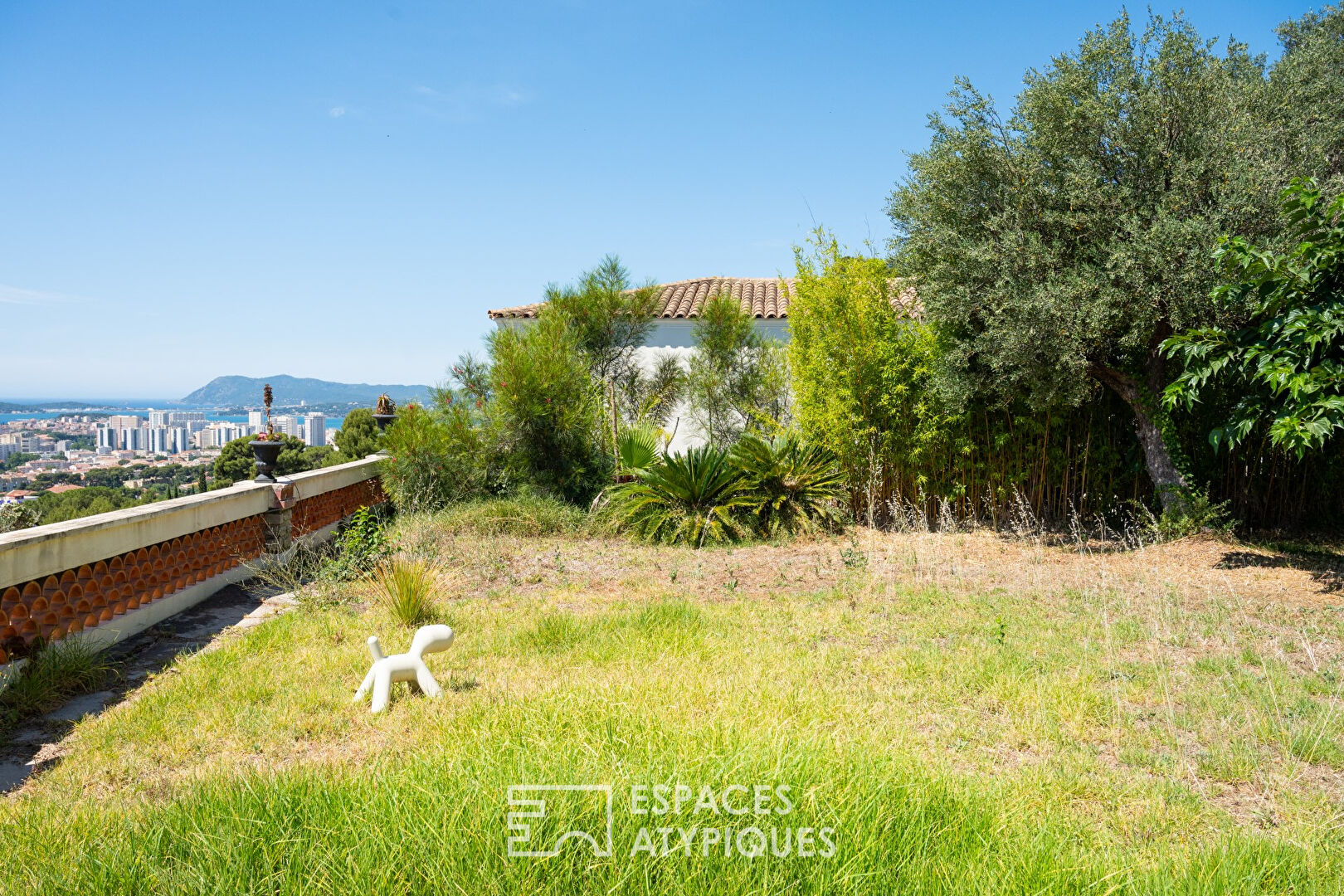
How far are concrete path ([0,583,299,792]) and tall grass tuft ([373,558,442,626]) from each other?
1.15 m

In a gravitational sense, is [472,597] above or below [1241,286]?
below

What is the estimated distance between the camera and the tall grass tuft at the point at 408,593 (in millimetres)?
5129

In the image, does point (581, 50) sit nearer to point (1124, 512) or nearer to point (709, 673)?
point (709, 673)

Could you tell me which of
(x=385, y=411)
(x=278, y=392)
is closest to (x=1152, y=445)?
(x=385, y=411)

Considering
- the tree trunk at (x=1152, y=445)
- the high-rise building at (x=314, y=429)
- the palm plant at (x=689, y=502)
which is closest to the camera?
the tree trunk at (x=1152, y=445)

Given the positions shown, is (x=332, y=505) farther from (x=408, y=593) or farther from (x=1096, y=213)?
(x=1096, y=213)

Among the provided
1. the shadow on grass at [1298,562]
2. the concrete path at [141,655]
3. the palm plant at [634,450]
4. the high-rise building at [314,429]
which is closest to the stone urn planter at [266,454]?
the concrete path at [141,655]

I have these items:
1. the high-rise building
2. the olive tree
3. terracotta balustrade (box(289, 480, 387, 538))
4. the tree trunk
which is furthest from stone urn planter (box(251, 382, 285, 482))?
the high-rise building

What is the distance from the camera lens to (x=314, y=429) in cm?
2725

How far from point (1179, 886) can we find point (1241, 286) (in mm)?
6162

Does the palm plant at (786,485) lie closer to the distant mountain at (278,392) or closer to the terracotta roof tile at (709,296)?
the terracotta roof tile at (709,296)

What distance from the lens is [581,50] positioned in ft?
29.6

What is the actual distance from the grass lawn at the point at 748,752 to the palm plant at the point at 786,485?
275 centimetres

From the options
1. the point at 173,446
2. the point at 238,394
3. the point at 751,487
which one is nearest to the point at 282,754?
the point at 751,487
